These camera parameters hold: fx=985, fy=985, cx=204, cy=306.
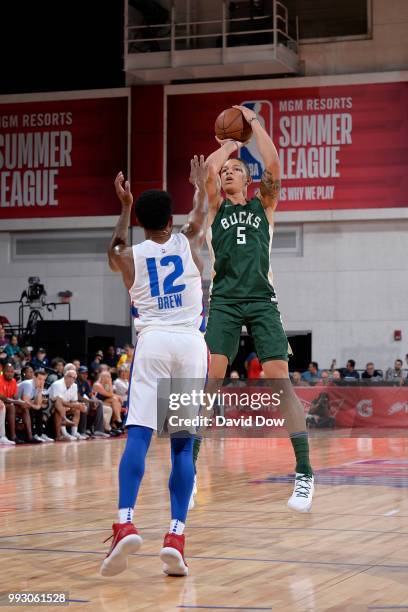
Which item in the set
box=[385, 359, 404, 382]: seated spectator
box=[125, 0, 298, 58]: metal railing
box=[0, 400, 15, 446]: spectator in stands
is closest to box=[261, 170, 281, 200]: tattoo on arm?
box=[0, 400, 15, 446]: spectator in stands

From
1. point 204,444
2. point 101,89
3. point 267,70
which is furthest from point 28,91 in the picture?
point 204,444

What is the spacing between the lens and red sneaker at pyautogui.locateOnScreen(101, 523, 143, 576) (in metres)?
4.11

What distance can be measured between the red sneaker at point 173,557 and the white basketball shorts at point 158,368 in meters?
0.50

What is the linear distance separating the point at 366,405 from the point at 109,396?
512 cm

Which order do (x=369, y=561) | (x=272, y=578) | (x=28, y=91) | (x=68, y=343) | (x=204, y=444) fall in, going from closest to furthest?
(x=272, y=578)
(x=369, y=561)
(x=204, y=444)
(x=68, y=343)
(x=28, y=91)

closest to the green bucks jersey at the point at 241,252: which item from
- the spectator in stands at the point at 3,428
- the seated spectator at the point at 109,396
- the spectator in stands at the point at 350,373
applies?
the spectator in stands at the point at 3,428

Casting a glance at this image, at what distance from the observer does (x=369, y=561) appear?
4660mm

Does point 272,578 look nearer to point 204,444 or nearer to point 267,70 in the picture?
point 204,444

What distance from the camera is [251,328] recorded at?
6098mm

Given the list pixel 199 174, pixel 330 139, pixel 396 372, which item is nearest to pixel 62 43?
pixel 330 139

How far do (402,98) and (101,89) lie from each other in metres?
8.03

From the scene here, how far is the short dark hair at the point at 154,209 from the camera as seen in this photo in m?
4.53

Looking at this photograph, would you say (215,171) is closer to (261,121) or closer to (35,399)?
(35,399)

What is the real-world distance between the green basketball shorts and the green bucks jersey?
6 centimetres
